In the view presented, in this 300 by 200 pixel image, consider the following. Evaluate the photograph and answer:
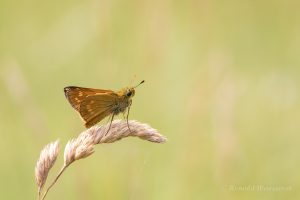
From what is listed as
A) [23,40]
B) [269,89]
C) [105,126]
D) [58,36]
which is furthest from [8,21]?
[105,126]

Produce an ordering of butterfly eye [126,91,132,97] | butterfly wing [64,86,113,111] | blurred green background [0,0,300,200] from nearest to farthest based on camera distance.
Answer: butterfly wing [64,86,113,111] < butterfly eye [126,91,132,97] < blurred green background [0,0,300,200]

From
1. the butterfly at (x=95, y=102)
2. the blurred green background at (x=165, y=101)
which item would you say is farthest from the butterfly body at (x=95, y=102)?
the blurred green background at (x=165, y=101)

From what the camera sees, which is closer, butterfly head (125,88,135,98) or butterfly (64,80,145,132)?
butterfly (64,80,145,132)

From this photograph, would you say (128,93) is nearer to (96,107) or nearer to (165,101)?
(96,107)

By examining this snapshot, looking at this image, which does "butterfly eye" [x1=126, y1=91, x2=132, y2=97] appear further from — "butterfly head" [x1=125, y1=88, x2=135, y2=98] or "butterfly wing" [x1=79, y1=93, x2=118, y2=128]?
"butterfly wing" [x1=79, y1=93, x2=118, y2=128]

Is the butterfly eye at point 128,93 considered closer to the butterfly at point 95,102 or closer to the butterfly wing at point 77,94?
the butterfly at point 95,102

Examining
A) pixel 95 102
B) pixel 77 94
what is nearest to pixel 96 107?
pixel 95 102

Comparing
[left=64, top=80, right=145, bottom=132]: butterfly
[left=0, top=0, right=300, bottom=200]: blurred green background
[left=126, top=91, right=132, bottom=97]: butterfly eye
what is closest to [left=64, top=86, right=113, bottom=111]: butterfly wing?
[left=64, top=80, right=145, bottom=132]: butterfly

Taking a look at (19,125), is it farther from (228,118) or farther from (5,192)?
(228,118)
